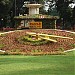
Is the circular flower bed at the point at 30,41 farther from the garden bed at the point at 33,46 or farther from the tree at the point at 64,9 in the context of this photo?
the tree at the point at 64,9

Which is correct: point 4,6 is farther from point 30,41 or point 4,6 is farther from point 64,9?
point 30,41

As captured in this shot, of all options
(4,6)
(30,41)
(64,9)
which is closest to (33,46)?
(30,41)

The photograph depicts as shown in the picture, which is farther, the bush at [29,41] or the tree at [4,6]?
the tree at [4,6]

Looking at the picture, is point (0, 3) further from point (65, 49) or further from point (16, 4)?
point (65, 49)

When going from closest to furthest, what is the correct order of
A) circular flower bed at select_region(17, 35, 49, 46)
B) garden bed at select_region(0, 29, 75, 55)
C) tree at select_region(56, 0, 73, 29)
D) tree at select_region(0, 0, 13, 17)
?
garden bed at select_region(0, 29, 75, 55) < circular flower bed at select_region(17, 35, 49, 46) < tree at select_region(0, 0, 13, 17) < tree at select_region(56, 0, 73, 29)

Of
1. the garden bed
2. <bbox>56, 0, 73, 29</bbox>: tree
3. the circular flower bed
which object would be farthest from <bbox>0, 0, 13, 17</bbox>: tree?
the circular flower bed

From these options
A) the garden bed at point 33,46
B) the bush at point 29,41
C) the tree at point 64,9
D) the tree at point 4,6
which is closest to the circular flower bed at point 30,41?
the bush at point 29,41

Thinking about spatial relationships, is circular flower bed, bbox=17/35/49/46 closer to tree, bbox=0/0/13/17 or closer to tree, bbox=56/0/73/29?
tree, bbox=0/0/13/17

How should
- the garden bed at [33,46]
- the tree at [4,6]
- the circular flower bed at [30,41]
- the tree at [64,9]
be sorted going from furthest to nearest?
1. the tree at [64,9]
2. the tree at [4,6]
3. the circular flower bed at [30,41]
4. the garden bed at [33,46]

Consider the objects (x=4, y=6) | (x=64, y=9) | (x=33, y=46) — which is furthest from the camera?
(x=64, y=9)

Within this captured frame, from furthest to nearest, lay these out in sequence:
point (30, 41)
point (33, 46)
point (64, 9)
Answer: point (64, 9) → point (30, 41) → point (33, 46)

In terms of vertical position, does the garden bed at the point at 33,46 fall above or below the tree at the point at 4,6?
below

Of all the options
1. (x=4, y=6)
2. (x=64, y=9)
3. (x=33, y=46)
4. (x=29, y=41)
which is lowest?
(x=33, y=46)

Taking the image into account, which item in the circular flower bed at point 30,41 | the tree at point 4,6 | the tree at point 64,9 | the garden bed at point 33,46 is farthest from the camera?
the tree at point 64,9
